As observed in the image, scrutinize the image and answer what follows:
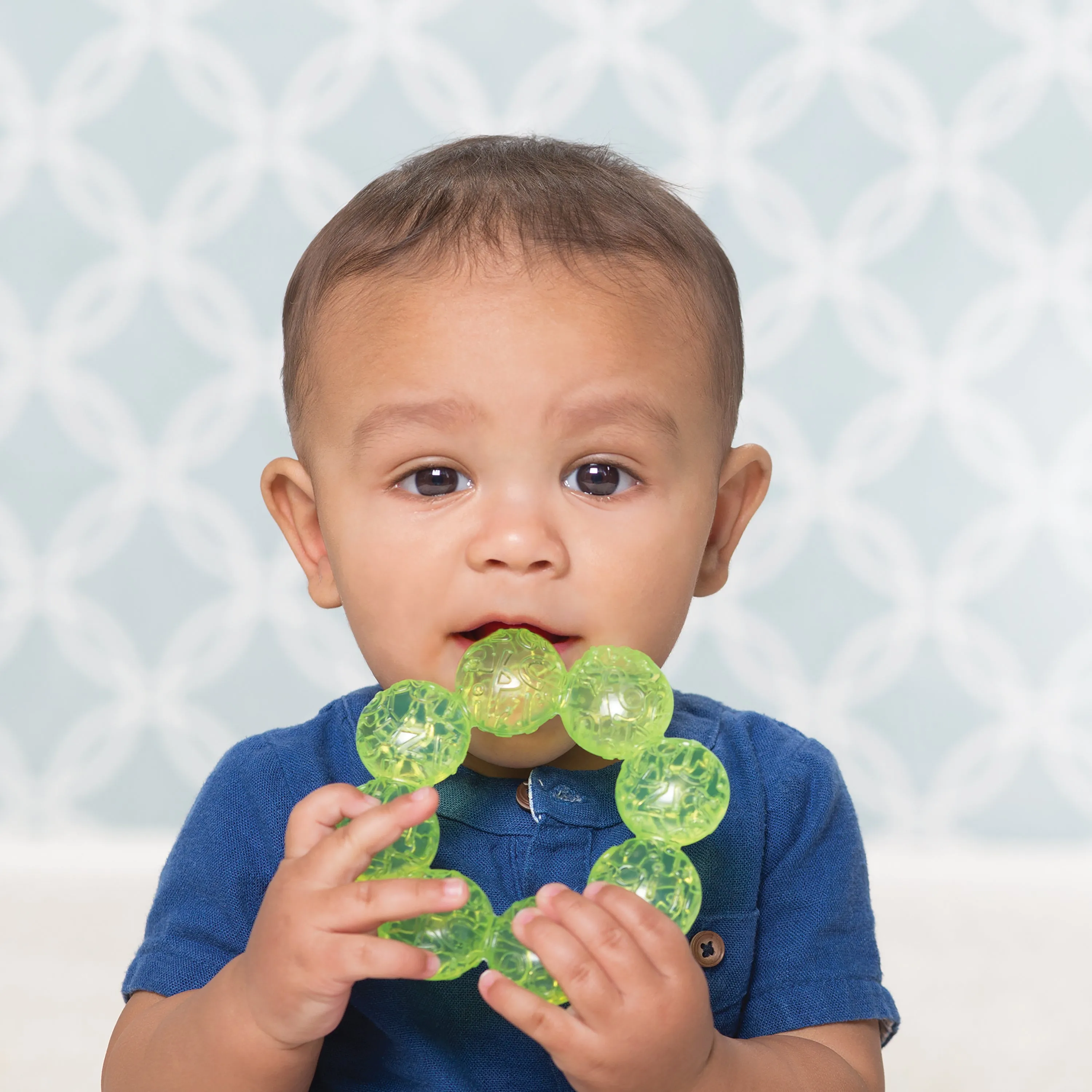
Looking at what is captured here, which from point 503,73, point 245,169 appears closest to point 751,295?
point 503,73

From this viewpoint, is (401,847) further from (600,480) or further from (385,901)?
(600,480)

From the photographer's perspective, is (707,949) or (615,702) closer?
(615,702)

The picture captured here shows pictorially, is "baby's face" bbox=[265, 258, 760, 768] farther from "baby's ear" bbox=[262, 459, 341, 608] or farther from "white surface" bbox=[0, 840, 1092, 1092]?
"white surface" bbox=[0, 840, 1092, 1092]

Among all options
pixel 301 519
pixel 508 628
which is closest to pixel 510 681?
pixel 508 628

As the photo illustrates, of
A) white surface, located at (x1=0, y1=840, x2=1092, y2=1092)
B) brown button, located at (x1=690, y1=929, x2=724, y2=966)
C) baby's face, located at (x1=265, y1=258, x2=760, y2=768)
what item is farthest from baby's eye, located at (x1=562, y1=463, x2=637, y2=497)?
white surface, located at (x1=0, y1=840, x2=1092, y2=1092)

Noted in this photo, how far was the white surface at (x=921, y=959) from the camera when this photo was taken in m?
1.28

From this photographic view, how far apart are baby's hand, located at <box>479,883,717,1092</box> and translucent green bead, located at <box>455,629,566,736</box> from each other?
11 centimetres

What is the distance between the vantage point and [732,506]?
3.25ft

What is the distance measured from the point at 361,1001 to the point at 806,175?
59.6 inches

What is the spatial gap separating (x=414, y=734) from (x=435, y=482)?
0.53 feet

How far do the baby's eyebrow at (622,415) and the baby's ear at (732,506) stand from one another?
0.10m

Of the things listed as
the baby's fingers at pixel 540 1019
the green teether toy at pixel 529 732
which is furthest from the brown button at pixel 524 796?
the baby's fingers at pixel 540 1019

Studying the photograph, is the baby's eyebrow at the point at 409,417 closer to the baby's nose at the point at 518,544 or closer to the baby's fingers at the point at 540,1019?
the baby's nose at the point at 518,544

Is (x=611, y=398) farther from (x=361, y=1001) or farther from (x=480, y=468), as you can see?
(x=361, y=1001)
